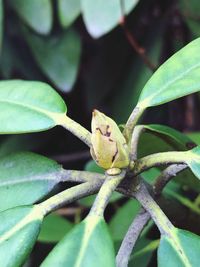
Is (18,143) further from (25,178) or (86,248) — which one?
(86,248)

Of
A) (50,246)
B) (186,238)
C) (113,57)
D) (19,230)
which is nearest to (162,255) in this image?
(186,238)

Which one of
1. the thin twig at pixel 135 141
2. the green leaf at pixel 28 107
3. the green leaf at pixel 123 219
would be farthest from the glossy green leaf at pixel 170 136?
the green leaf at pixel 123 219

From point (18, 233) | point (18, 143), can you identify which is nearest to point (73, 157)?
point (18, 143)

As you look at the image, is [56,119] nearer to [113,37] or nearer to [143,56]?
[143,56]

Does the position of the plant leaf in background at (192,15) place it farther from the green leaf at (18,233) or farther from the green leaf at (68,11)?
the green leaf at (18,233)

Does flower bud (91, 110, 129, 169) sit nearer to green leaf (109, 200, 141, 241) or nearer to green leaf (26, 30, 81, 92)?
green leaf (109, 200, 141, 241)
